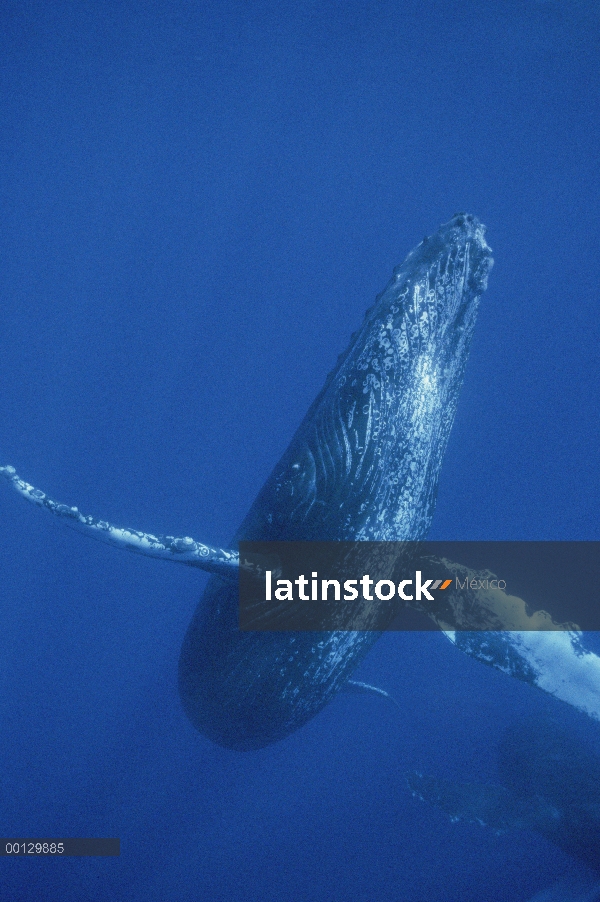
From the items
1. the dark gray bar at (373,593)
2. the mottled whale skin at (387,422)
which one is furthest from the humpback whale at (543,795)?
the mottled whale skin at (387,422)

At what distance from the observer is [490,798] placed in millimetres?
7887

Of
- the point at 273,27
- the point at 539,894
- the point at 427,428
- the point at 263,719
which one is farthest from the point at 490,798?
the point at 273,27

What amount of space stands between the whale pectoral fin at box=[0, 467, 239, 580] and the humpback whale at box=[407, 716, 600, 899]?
23.5ft

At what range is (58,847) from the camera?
7.55 meters

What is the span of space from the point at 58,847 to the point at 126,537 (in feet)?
26.0

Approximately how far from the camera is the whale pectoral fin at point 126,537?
2645mm

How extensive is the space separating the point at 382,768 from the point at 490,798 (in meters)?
2.88

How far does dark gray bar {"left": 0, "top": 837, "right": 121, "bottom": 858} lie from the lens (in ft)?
24.4

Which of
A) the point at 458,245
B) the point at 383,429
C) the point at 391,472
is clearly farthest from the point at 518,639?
the point at 458,245

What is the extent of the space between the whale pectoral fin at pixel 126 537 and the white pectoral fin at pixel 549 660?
203 centimetres

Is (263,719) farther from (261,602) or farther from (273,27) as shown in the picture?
(273,27)

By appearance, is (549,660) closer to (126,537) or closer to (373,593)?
(373,593)

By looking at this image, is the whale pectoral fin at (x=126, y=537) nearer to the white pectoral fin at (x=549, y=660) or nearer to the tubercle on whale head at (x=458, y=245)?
the white pectoral fin at (x=549, y=660)

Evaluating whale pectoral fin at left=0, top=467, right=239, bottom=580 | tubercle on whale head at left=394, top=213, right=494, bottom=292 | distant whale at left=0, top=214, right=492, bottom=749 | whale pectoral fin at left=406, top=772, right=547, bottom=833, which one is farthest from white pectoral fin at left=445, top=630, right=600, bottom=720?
whale pectoral fin at left=406, top=772, right=547, bottom=833
